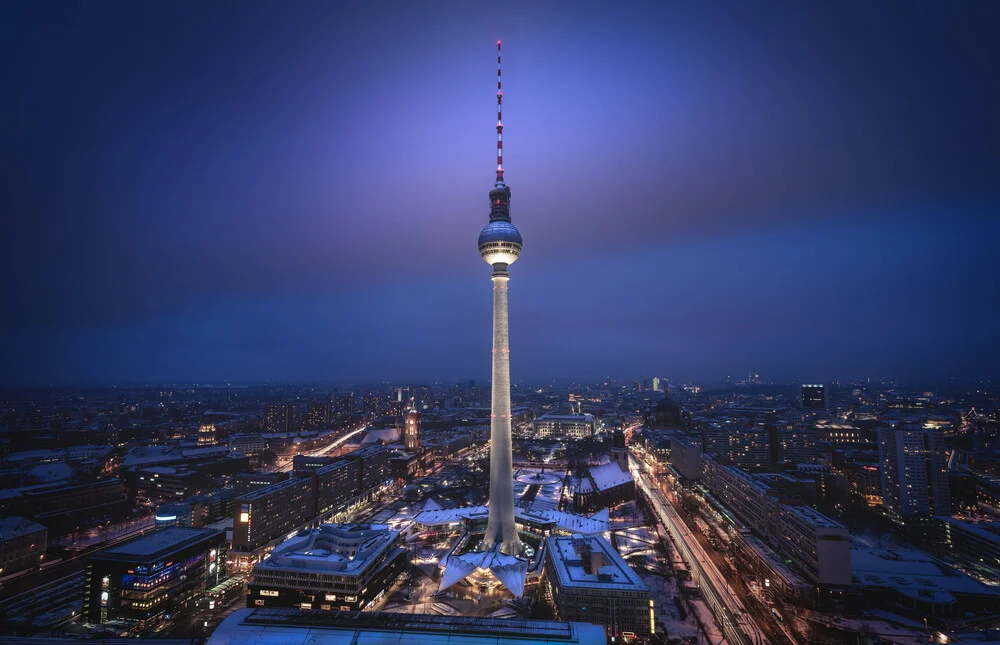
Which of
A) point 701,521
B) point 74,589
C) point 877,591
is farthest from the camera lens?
point 701,521

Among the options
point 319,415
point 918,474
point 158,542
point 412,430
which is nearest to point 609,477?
point 918,474

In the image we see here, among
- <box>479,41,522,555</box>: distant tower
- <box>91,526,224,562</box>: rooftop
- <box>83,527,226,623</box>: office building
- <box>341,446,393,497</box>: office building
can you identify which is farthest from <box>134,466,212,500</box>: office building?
<box>479,41,522,555</box>: distant tower

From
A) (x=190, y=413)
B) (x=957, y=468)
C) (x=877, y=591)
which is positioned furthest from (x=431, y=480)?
(x=190, y=413)

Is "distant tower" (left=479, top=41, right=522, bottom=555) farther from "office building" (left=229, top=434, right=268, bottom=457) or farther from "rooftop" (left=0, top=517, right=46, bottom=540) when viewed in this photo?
"office building" (left=229, top=434, right=268, bottom=457)

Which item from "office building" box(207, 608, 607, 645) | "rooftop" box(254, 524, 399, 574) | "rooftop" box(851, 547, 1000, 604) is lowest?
"rooftop" box(851, 547, 1000, 604)

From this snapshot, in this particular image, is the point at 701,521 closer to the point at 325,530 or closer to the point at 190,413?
the point at 325,530

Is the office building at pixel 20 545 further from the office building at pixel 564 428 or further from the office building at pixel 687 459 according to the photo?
the office building at pixel 564 428
